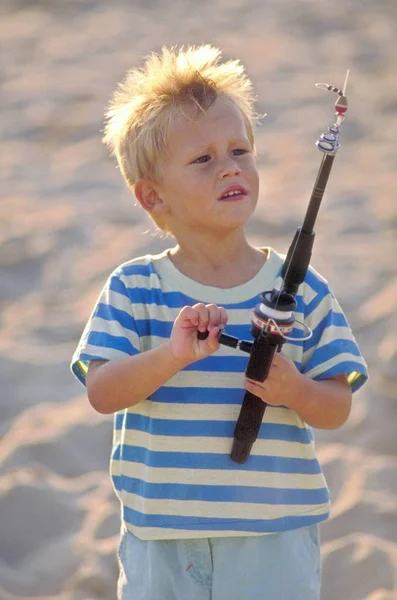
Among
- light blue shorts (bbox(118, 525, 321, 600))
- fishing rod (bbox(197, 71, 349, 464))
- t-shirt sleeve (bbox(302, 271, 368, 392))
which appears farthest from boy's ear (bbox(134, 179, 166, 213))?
light blue shorts (bbox(118, 525, 321, 600))

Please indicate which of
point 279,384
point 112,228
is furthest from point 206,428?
point 112,228

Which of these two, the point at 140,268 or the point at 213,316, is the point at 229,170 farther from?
the point at 213,316

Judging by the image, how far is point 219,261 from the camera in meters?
2.17

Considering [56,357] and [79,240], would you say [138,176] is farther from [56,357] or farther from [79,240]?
[79,240]

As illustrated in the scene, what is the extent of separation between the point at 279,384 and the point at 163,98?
663 mm

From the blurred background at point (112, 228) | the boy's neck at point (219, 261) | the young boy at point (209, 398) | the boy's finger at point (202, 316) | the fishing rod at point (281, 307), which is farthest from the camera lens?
the blurred background at point (112, 228)

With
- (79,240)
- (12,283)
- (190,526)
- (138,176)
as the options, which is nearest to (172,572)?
(190,526)

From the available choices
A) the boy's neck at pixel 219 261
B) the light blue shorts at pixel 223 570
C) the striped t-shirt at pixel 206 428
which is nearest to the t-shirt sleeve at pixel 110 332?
the striped t-shirt at pixel 206 428

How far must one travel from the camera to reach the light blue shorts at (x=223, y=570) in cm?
205

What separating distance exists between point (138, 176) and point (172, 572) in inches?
32.6

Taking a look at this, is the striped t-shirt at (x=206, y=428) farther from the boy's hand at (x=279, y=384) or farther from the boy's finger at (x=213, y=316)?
the boy's finger at (x=213, y=316)

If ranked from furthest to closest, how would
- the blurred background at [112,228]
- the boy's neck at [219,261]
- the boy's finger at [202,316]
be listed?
the blurred background at [112,228] → the boy's neck at [219,261] → the boy's finger at [202,316]

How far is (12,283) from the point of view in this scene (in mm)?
4480

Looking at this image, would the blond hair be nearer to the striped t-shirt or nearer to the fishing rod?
the striped t-shirt
